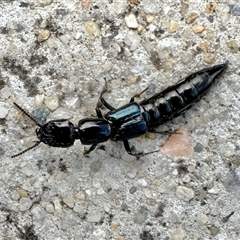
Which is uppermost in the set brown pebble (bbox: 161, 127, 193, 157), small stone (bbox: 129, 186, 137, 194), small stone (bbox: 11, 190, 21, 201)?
brown pebble (bbox: 161, 127, 193, 157)

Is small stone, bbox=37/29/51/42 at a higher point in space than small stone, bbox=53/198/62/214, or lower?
higher

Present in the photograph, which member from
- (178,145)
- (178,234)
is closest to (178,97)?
(178,145)

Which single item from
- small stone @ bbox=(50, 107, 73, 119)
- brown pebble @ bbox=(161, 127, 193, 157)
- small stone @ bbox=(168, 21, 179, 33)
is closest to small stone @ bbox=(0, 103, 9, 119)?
small stone @ bbox=(50, 107, 73, 119)

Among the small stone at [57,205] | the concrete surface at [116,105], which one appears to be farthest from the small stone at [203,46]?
the small stone at [57,205]

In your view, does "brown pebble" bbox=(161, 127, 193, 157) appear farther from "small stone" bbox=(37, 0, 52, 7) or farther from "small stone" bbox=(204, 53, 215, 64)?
"small stone" bbox=(37, 0, 52, 7)

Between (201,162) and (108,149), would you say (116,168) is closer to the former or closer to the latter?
(108,149)

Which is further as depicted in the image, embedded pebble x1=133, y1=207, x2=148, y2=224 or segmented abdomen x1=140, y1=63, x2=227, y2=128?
embedded pebble x1=133, y1=207, x2=148, y2=224

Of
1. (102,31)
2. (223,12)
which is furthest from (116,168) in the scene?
(223,12)
